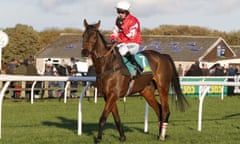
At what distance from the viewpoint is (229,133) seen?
38.6 ft

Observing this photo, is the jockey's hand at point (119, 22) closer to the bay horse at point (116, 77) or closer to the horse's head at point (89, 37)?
the bay horse at point (116, 77)

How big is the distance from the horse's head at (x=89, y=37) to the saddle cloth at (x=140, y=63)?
83 cm

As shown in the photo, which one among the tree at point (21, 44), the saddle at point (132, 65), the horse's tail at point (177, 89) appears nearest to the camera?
the saddle at point (132, 65)

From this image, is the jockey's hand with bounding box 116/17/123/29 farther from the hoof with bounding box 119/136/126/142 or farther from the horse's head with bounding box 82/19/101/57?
the hoof with bounding box 119/136/126/142

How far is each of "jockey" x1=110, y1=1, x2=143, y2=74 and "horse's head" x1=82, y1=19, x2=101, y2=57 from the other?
0.56 metres

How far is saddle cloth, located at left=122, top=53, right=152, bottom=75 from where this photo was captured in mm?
10109

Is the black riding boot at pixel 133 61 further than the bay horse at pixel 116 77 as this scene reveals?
Yes

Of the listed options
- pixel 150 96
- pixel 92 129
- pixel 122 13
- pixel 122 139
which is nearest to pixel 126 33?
pixel 122 13

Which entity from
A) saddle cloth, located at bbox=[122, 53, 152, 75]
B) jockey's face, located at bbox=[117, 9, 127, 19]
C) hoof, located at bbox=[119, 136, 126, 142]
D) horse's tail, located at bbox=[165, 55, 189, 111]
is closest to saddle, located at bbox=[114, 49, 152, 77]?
saddle cloth, located at bbox=[122, 53, 152, 75]

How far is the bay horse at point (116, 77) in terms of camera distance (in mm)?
9578

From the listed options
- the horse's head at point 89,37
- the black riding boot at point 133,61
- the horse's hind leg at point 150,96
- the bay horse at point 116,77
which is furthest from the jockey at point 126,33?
the horse's hind leg at point 150,96

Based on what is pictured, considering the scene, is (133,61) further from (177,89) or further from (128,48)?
(177,89)

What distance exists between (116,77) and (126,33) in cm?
88

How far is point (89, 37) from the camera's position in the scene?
9.46 m
